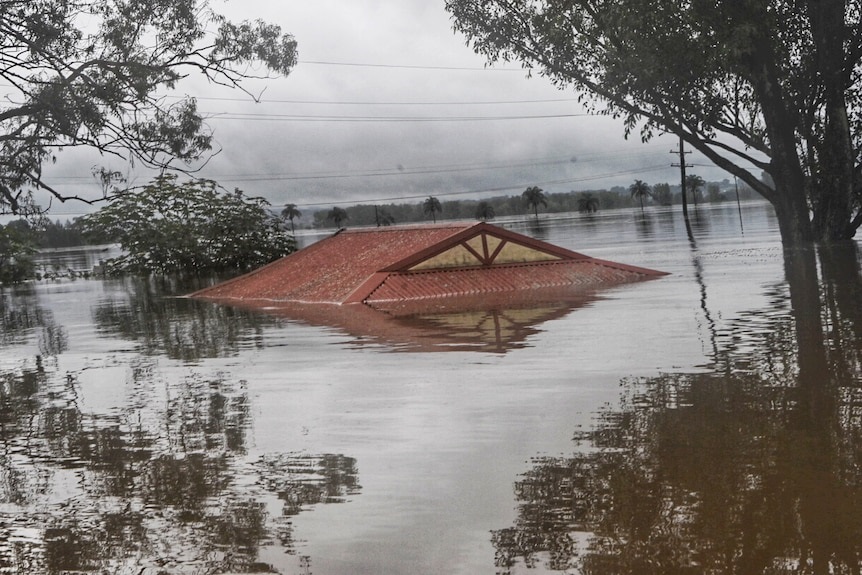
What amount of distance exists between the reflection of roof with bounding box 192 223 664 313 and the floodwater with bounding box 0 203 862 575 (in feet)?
23.2

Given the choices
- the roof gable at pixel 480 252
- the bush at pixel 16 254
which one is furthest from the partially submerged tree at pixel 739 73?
the bush at pixel 16 254

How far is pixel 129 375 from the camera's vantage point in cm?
1124

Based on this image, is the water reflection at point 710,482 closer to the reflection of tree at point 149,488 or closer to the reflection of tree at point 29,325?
the reflection of tree at point 149,488

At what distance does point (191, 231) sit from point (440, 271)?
65.0 ft

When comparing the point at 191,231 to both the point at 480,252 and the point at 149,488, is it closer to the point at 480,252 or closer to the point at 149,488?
the point at 480,252

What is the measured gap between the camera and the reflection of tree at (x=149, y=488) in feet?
15.7

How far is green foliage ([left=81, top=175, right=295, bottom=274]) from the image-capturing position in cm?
3909

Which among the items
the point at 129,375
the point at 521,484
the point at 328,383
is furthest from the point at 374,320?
the point at 521,484

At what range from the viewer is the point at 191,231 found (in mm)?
39156

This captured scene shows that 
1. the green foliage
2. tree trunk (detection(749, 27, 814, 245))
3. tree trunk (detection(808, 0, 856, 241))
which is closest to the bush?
the green foliage

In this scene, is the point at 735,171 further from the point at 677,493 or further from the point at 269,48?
the point at 677,493

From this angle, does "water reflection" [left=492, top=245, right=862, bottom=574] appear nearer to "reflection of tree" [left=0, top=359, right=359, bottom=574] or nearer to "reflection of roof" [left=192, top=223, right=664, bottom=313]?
"reflection of tree" [left=0, top=359, right=359, bottom=574]

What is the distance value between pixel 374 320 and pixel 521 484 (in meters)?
10.7

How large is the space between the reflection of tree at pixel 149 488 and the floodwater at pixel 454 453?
2 cm
